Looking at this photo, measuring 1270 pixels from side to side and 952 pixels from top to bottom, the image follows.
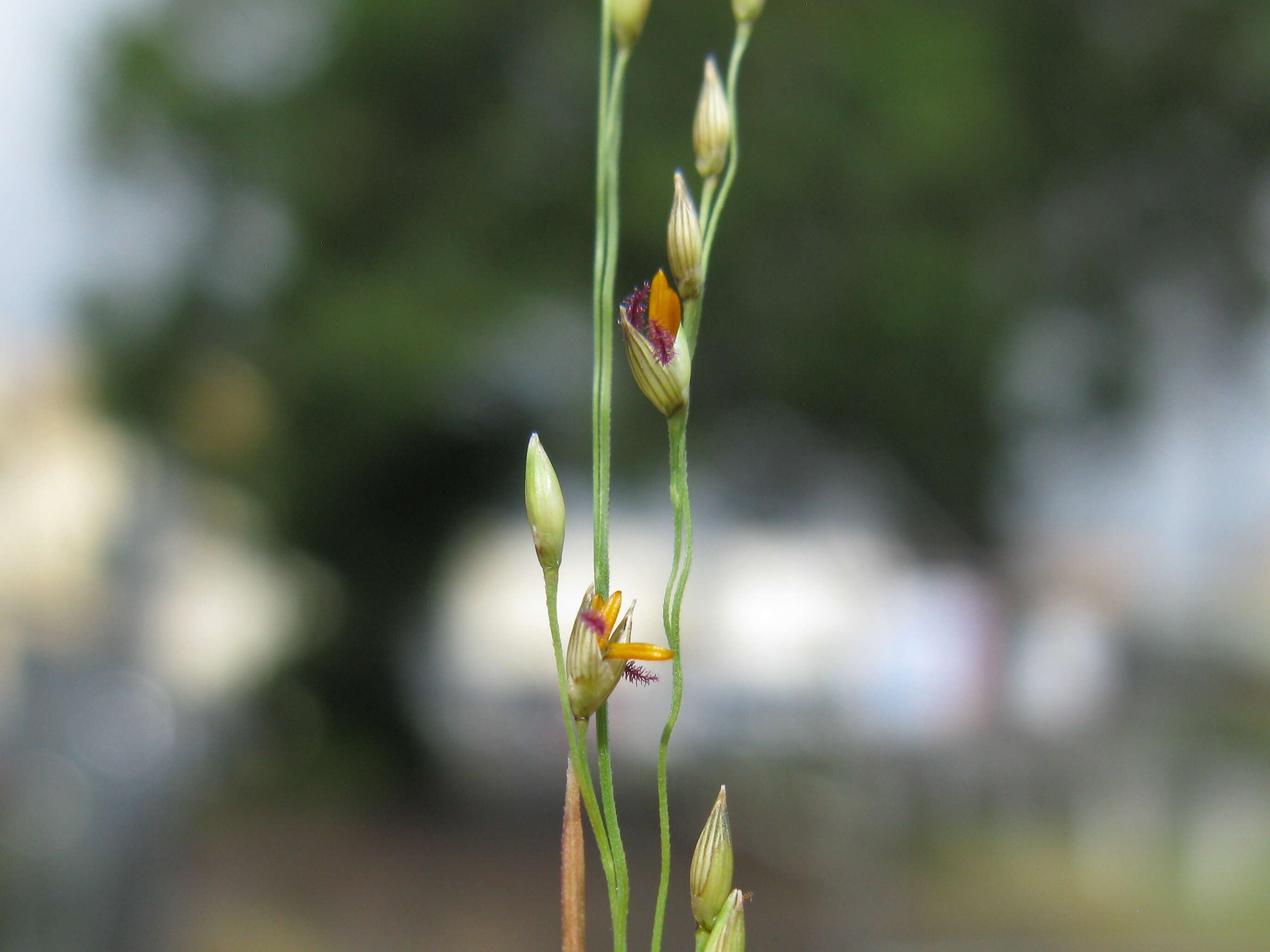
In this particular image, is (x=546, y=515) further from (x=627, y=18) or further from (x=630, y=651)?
(x=627, y=18)

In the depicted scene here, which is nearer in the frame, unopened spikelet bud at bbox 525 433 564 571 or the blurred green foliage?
unopened spikelet bud at bbox 525 433 564 571

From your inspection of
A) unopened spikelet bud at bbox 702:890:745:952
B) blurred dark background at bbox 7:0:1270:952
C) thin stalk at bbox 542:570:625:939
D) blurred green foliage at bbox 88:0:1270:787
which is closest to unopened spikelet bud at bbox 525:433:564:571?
thin stalk at bbox 542:570:625:939

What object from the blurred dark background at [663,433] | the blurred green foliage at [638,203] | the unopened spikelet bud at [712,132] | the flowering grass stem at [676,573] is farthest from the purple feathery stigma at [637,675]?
the blurred green foliage at [638,203]

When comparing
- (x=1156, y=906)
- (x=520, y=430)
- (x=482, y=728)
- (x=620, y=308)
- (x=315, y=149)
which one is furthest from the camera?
(x=482, y=728)

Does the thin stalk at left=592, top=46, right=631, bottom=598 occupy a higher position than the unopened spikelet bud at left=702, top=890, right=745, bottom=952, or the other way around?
the thin stalk at left=592, top=46, right=631, bottom=598

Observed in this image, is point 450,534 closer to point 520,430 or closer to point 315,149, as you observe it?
point 520,430

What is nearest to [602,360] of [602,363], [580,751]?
[602,363]

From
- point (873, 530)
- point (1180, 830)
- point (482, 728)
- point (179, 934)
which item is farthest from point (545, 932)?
point (482, 728)

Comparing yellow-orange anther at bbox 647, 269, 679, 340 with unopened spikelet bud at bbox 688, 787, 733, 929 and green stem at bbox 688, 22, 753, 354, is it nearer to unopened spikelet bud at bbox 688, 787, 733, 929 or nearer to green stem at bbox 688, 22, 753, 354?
green stem at bbox 688, 22, 753, 354
